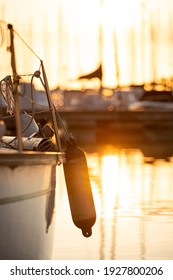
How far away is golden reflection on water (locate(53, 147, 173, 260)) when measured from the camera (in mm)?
13609

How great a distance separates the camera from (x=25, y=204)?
1112 cm

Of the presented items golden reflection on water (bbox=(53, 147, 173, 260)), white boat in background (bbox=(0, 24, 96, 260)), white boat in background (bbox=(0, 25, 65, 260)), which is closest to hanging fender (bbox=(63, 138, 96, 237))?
white boat in background (bbox=(0, 24, 96, 260))

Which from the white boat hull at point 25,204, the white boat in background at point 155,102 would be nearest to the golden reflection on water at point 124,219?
the white boat hull at point 25,204

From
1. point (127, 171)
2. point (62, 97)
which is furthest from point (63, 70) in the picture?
point (127, 171)

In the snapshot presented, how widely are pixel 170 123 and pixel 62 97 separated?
10.8 meters

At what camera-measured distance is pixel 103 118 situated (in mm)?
52562

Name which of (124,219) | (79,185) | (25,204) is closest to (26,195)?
(25,204)

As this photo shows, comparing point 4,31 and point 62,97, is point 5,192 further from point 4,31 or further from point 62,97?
point 62,97

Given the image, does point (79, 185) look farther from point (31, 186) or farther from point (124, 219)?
point (124, 219)

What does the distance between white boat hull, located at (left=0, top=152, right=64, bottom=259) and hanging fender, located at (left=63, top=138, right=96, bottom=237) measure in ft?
2.38

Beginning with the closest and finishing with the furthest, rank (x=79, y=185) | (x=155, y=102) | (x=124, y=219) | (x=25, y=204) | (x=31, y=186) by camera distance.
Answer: (x=25, y=204)
(x=31, y=186)
(x=79, y=185)
(x=124, y=219)
(x=155, y=102)

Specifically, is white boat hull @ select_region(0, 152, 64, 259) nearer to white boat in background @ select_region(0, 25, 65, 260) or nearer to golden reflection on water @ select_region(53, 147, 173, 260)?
white boat in background @ select_region(0, 25, 65, 260)

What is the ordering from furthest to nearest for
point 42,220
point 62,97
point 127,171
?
1. point 62,97
2. point 127,171
3. point 42,220

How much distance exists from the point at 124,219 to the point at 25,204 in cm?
598
